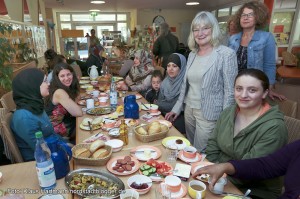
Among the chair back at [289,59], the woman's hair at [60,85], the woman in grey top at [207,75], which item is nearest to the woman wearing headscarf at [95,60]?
the woman's hair at [60,85]

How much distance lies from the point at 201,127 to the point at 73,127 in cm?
130

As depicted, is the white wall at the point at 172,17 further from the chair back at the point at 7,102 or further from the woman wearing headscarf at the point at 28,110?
the woman wearing headscarf at the point at 28,110

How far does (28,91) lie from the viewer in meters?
1.45

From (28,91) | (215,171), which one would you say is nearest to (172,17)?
(28,91)

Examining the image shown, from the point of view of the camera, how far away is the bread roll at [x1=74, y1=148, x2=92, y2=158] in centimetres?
124

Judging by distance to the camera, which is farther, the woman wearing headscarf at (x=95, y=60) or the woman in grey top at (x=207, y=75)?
the woman wearing headscarf at (x=95, y=60)

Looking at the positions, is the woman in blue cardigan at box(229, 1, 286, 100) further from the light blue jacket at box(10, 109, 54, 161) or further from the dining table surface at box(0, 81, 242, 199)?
the light blue jacket at box(10, 109, 54, 161)

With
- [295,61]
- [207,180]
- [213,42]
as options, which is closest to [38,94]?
[207,180]

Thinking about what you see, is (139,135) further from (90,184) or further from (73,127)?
(73,127)

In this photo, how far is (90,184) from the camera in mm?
1058

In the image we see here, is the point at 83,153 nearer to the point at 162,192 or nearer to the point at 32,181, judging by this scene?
the point at 32,181

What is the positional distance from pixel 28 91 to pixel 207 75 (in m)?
1.34

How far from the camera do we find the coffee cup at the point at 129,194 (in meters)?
0.94

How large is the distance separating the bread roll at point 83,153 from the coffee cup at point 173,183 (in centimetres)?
50
